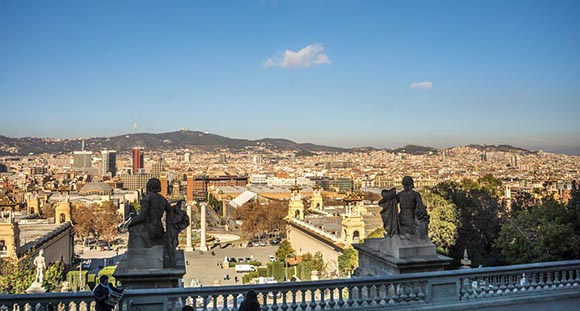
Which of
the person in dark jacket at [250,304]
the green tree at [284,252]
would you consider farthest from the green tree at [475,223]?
the person in dark jacket at [250,304]

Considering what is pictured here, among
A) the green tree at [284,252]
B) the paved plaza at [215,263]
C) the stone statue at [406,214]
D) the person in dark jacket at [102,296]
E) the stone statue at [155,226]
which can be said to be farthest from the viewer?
the green tree at [284,252]

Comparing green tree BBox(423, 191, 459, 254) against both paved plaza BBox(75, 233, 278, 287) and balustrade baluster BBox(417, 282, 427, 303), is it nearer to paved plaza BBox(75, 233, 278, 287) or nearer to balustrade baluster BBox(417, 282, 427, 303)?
paved plaza BBox(75, 233, 278, 287)

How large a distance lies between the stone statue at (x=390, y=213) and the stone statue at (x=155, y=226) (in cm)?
273

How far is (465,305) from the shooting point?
691 cm

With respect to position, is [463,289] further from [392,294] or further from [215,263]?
[215,263]

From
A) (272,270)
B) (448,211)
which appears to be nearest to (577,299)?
(448,211)

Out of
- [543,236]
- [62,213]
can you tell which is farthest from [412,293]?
[62,213]

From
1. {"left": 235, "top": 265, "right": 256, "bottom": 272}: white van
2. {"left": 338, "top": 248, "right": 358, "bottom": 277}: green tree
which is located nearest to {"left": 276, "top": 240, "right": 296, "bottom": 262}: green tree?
{"left": 235, "top": 265, "right": 256, "bottom": 272}: white van

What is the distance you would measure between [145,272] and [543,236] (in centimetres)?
1848

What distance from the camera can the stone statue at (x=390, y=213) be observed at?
289 inches

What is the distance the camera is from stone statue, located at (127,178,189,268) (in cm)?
623

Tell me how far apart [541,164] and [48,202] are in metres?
116

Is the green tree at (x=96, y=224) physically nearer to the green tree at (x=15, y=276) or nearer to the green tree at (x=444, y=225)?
the green tree at (x=15, y=276)

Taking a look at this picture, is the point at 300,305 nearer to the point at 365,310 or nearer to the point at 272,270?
the point at 365,310
